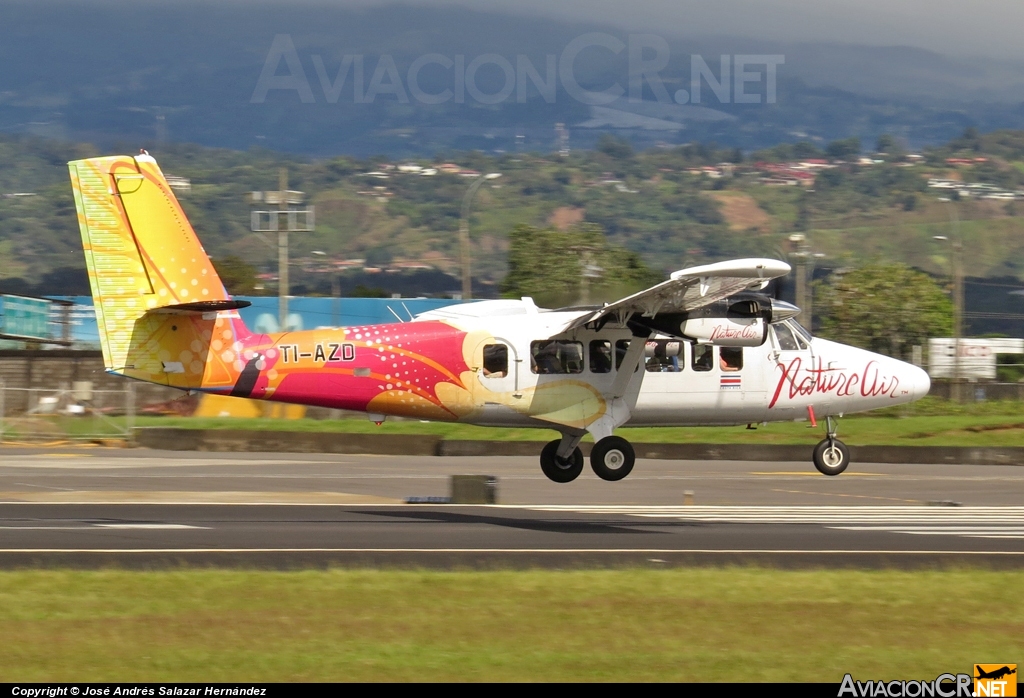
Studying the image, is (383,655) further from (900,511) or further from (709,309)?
(900,511)

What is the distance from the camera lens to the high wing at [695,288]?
59.7 feet

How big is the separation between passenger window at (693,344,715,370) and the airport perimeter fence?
22.5 m

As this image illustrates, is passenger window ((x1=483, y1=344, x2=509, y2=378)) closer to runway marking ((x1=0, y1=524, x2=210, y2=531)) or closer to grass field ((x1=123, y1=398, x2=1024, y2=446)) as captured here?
runway marking ((x1=0, y1=524, x2=210, y2=531))

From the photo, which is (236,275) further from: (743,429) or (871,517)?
(871,517)

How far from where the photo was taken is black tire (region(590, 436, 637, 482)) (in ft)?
69.8

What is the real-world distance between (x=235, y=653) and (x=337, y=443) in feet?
86.6

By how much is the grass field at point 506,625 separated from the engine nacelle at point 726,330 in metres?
7.12

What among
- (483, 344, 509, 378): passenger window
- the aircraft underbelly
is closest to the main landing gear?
the aircraft underbelly

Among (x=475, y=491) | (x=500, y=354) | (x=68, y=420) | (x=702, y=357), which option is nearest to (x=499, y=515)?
(x=475, y=491)

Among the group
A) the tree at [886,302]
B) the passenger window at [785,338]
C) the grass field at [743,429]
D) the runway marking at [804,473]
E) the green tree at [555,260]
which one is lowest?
the runway marking at [804,473]

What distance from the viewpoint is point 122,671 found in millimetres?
8977

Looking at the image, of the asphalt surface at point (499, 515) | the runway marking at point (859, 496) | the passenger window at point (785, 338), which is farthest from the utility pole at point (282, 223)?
the passenger window at point (785, 338)

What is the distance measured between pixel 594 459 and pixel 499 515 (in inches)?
79.8

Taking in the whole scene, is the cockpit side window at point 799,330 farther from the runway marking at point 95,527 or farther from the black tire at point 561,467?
the runway marking at point 95,527
